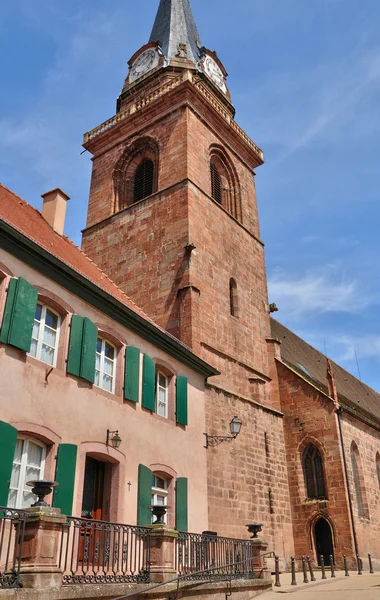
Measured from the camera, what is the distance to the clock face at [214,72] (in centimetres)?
2755

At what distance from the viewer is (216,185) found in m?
22.7

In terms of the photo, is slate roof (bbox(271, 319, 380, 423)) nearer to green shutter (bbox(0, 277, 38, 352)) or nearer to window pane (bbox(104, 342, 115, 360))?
window pane (bbox(104, 342, 115, 360))

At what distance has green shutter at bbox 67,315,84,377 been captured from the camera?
10.1 m

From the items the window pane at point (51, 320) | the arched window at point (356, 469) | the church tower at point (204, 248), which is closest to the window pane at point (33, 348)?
the window pane at point (51, 320)

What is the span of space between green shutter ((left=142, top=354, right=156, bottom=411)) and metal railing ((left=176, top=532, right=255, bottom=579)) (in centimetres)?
287

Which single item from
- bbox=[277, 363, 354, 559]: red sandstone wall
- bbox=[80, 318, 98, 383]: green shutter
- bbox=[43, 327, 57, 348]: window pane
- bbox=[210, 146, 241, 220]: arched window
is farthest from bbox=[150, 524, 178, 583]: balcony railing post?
bbox=[210, 146, 241, 220]: arched window

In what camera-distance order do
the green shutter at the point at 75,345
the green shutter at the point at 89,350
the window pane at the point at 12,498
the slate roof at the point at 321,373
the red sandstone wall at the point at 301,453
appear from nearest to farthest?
the window pane at the point at 12,498, the green shutter at the point at 75,345, the green shutter at the point at 89,350, the red sandstone wall at the point at 301,453, the slate roof at the point at 321,373

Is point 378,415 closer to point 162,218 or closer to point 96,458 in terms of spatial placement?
point 162,218

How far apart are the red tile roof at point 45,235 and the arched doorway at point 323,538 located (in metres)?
9.48

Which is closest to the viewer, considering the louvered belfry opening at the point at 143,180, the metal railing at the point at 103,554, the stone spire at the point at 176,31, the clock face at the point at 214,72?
the metal railing at the point at 103,554

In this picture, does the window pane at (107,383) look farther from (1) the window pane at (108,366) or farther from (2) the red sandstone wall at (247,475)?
(2) the red sandstone wall at (247,475)

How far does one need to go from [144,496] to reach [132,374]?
247cm

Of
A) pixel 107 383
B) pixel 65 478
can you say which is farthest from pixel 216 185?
pixel 65 478

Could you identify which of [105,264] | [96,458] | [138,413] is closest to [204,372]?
[138,413]
